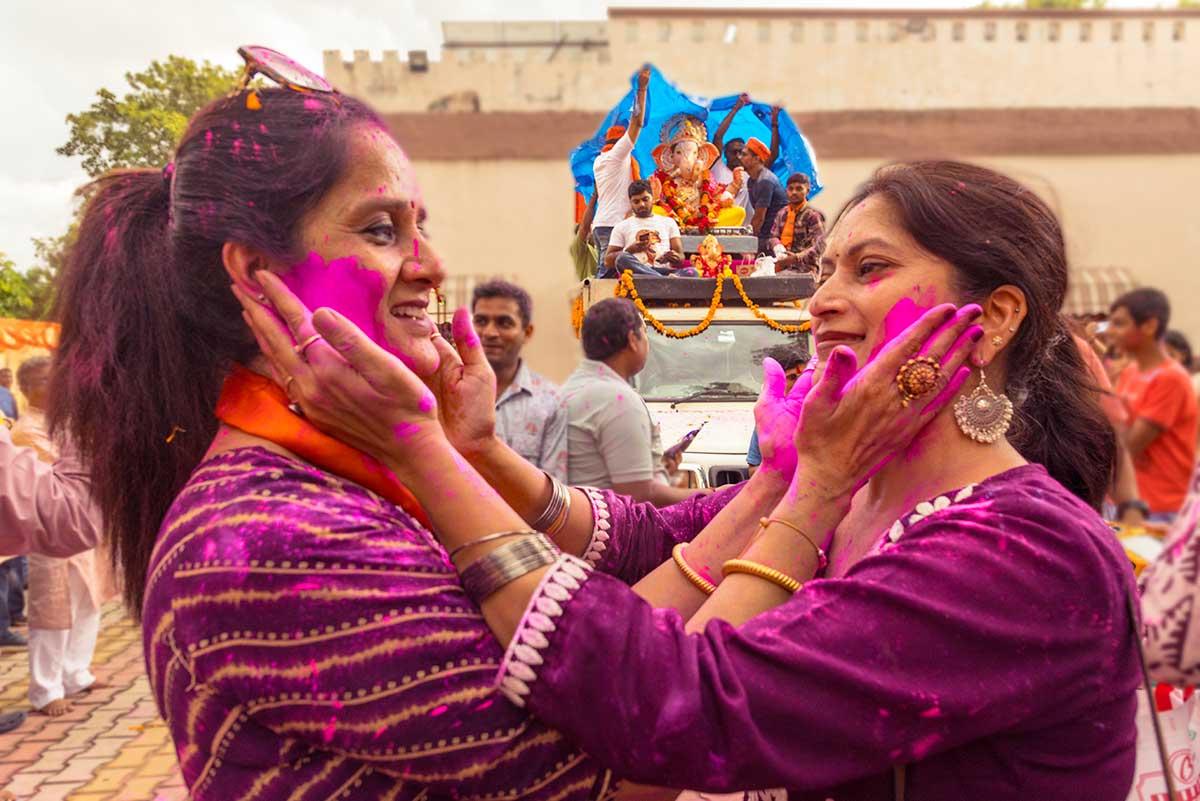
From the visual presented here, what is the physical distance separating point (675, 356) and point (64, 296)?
5.65 metres

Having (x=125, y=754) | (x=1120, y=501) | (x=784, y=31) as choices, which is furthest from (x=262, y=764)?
(x=784, y=31)

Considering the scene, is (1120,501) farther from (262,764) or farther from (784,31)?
(784,31)

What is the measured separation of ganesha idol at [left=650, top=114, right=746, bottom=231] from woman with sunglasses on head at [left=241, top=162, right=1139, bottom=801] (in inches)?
295

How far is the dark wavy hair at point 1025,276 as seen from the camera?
181 centimetres

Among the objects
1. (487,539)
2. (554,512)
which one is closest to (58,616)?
(554,512)

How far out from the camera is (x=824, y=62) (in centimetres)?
1792

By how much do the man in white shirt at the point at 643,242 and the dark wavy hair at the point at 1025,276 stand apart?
577cm

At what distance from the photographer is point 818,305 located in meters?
1.93

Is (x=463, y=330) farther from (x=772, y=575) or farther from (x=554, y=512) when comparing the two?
(x=772, y=575)

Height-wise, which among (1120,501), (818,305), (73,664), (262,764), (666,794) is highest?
(818,305)

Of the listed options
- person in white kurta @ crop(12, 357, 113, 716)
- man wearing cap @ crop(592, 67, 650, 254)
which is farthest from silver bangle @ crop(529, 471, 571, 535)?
man wearing cap @ crop(592, 67, 650, 254)

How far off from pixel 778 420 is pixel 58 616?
5290mm

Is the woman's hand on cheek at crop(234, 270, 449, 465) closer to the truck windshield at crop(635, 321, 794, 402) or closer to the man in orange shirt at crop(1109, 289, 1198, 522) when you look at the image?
the man in orange shirt at crop(1109, 289, 1198, 522)

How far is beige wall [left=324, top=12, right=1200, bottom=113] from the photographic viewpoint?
1764 cm
